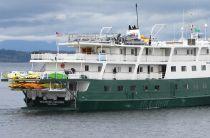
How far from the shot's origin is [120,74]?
57.1 metres

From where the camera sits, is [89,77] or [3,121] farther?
[89,77]

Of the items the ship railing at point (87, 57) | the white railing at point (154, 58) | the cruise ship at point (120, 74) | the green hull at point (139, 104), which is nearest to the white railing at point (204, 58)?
the cruise ship at point (120, 74)

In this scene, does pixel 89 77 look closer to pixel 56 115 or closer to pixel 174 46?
pixel 56 115

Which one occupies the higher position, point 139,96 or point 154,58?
point 154,58

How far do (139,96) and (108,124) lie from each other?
7.99 metres

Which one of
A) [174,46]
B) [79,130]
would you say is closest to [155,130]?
[79,130]

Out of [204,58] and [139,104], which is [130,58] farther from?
[204,58]

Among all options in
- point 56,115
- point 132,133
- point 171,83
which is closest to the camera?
point 132,133

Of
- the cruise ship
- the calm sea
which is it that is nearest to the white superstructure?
the cruise ship

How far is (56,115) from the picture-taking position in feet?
175

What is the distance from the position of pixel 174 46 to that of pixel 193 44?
7.61 ft

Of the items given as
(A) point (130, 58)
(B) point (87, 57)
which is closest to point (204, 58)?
(A) point (130, 58)

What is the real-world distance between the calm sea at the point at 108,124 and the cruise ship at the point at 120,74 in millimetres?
1195

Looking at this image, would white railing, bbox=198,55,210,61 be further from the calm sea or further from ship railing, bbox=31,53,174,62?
ship railing, bbox=31,53,174,62
